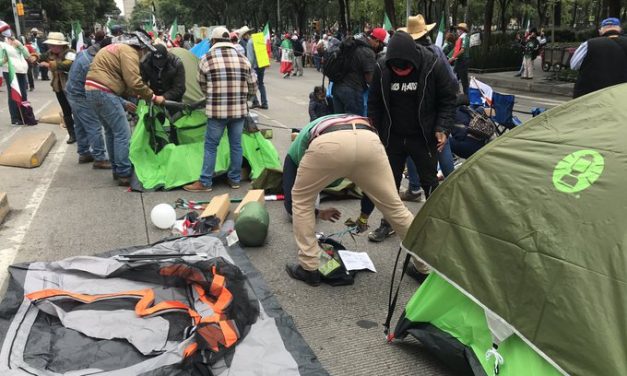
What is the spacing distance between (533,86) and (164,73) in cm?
1300

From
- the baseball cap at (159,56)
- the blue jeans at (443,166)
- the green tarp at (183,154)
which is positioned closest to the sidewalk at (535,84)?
the blue jeans at (443,166)

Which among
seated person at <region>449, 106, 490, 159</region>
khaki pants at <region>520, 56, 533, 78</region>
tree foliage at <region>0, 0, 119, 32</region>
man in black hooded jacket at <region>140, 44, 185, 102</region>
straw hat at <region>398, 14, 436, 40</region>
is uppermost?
tree foliage at <region>0, 0, 119, 32</region>

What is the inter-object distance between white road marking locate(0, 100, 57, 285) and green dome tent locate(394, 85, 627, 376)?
310 centimetres

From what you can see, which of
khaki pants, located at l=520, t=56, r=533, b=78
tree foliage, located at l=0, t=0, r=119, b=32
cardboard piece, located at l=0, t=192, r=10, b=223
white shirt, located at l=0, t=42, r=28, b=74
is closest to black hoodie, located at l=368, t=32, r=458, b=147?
cardboard piece, located at l=0, t=192, r=10, b=223

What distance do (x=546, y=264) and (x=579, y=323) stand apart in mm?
269

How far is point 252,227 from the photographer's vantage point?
4.25 m

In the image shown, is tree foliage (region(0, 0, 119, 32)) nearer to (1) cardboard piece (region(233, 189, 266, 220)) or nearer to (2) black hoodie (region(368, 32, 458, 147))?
(1) cardboard piece (region(233, 189, 266, 220))

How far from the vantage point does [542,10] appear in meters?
41.1

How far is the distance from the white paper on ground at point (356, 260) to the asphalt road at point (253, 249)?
2.9 inches

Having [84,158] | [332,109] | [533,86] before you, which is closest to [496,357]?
[332,109]

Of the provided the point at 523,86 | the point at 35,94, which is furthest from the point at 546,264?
the point at 35,94

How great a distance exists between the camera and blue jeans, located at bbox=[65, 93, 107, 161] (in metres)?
6.48

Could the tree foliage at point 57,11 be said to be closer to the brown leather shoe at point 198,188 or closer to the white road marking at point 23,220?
the white road marking at point 23,220

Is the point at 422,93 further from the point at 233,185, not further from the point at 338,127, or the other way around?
the point at 233,185
